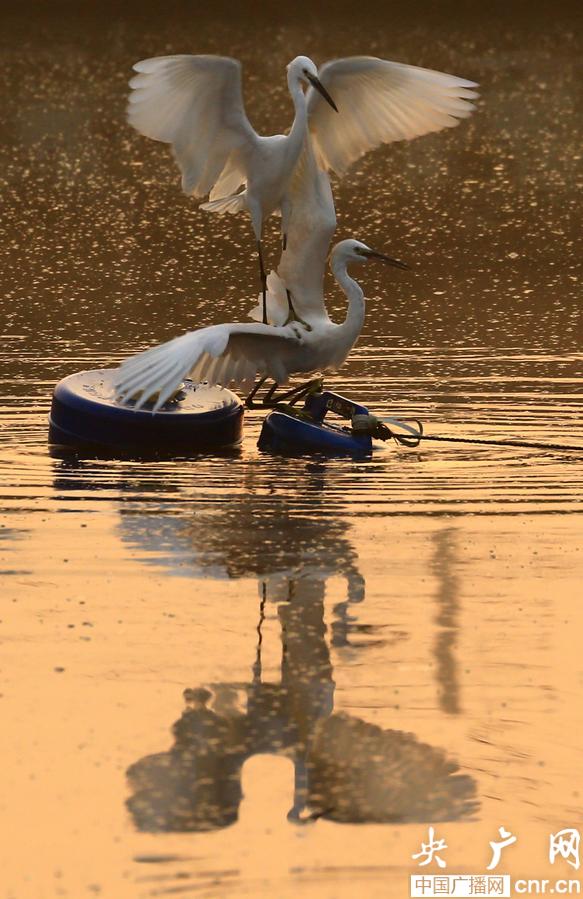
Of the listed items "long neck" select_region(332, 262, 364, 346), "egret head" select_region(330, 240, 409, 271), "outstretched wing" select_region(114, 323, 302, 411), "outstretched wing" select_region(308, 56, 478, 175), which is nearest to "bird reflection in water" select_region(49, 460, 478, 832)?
"outstretched wing" select_region(114, 323, 302, 411)

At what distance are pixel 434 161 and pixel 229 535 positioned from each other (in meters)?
14.6

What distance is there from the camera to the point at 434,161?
2372cm

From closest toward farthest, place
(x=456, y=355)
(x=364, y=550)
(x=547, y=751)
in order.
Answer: (x=547, y=751) < (x=364, y=550) < (x=456, y=355)

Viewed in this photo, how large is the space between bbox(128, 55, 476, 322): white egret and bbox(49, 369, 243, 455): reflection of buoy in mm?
1076

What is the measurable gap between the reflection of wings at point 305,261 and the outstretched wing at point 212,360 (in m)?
0.48

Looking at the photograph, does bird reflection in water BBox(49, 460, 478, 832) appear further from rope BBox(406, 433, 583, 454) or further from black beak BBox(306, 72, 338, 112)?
black beak BBox(306, 72, 338, 112)

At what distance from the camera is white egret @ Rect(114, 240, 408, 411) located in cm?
1104

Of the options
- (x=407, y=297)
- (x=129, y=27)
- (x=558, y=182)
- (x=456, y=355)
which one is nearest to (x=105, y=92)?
(x=129, y=27)

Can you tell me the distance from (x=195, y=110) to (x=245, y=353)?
1646 mm

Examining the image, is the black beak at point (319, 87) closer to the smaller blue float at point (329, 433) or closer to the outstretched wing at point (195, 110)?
the outstretched wing at point (195, 110)

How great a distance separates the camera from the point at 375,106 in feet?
43.9

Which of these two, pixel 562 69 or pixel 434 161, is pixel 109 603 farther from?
pixel 562 69

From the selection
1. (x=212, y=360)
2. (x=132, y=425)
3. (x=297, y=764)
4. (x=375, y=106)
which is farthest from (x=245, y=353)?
(x=297, y=764)

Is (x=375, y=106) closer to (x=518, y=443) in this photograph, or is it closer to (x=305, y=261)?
(x=305, y=261)
